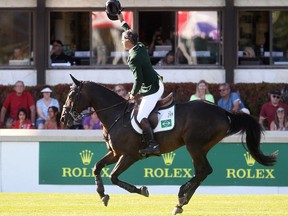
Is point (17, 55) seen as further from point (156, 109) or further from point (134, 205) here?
point (156, 109)

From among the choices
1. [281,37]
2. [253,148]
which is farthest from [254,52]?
[253,148]

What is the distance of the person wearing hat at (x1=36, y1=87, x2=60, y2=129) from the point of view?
76.9ft

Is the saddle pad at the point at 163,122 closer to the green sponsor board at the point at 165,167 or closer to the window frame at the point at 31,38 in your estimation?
the green sponsor board at the point at 165,167

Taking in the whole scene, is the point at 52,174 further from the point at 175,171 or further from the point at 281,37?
the point at 281,37

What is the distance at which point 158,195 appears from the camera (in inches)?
782

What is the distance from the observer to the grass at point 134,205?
15.8m

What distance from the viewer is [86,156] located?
20938mm

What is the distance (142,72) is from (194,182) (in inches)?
68.9

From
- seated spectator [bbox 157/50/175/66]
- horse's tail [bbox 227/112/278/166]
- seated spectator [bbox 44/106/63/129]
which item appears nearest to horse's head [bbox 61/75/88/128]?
A: horse's tail [bbox 227/112/278/166]

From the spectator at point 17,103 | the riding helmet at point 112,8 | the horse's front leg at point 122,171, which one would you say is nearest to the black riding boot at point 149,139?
the horse's front leg at point 122,171

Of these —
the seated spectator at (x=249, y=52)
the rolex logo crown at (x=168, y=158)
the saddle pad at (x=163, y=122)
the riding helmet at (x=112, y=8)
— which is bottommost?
the rolex logo crown at (x=168, y=158)

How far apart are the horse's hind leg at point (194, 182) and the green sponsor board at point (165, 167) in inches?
177

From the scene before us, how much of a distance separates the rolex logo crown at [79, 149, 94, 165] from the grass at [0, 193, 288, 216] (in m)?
1.31

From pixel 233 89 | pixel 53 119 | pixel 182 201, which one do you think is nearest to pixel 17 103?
pixel 53 119
